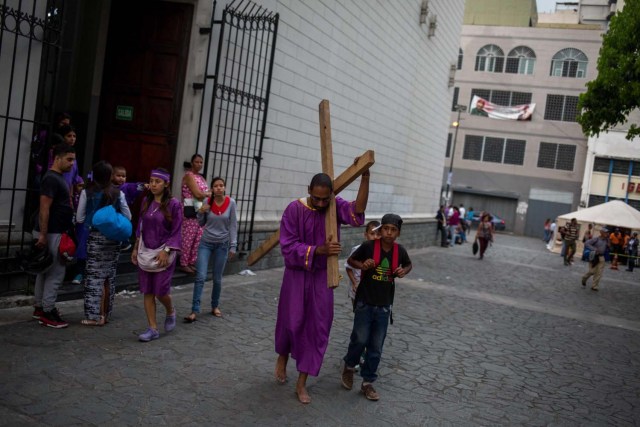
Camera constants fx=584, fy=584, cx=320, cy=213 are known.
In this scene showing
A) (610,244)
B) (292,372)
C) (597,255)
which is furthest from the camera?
(610,244)

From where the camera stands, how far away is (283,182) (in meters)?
11.2

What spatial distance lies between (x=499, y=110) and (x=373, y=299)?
38.5 metres

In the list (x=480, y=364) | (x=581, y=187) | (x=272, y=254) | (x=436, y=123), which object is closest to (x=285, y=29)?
(x=272, y=254)

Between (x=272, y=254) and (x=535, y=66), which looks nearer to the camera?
(x=272, y=254)

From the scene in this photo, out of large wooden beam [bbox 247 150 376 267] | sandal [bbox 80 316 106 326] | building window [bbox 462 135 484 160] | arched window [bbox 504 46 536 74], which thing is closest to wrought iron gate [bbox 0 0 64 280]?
sandal [bbox 80 316 106 326]

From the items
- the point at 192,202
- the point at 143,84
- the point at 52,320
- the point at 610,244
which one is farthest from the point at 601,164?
the point at 52,320

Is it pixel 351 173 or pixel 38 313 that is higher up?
pixel 351 173

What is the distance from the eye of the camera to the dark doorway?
8.62 meters

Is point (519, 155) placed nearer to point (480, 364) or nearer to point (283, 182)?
point (283, 182)

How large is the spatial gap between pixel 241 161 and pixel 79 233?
347 centimetres

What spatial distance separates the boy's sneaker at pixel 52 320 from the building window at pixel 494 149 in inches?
1512

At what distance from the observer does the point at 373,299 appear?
4922 millimetres

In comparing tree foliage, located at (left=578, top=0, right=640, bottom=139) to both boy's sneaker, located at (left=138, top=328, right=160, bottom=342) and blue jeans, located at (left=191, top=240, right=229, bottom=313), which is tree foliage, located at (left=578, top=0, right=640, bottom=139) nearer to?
blue jeans, located at (left=191, top=240, right=229, bottom=313)

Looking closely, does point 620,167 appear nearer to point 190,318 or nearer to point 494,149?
point 494,149
